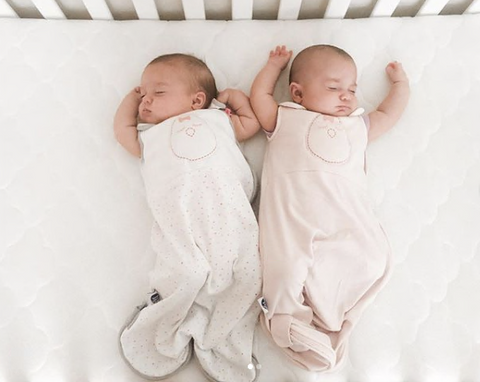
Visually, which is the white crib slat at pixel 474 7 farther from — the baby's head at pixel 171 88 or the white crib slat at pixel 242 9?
the baby's head at pixel 171 88

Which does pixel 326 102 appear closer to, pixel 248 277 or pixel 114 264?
pixel 248 277

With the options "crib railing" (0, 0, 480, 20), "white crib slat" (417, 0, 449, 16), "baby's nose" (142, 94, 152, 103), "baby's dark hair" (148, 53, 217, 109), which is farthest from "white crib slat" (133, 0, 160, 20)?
"white crib slat" (417, 0, 449, 16)

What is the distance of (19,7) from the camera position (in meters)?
1.41

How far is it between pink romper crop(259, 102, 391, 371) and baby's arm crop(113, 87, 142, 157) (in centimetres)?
32

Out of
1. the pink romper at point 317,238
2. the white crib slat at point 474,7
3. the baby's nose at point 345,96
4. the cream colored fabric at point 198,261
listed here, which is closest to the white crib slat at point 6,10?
the cream colored fabric at point 198,261

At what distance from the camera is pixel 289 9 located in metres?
1.37

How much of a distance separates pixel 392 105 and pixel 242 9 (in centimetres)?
46

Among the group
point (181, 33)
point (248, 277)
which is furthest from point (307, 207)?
point (181, 33)

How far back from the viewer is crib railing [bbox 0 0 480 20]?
136cm

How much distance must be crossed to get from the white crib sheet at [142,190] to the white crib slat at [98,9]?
29 millimetres

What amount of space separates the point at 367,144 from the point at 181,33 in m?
0.57

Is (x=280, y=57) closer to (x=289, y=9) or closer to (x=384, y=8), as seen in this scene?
(x=289, y=9)

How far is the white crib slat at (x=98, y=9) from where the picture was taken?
135 centimetres

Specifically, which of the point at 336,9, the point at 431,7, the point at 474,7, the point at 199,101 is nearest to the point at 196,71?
the point at 199,101
